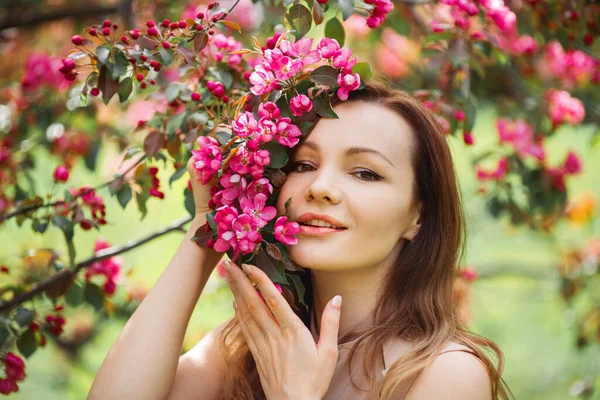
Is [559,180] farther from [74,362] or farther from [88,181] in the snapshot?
[88,181]

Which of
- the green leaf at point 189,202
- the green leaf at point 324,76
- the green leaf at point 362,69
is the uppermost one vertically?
the green leaf at point 324,76

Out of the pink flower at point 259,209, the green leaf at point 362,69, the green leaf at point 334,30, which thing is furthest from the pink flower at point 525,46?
the pink flower at point 259,209

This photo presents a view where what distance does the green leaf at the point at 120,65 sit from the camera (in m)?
1.62

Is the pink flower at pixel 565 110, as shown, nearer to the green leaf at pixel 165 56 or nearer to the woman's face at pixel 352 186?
the woman's face at pixel 352 186

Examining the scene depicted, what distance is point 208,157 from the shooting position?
1.49 meters

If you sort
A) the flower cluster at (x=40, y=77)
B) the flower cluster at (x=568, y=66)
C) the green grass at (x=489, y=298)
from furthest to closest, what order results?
the green grass at (x=489, y=298) < the flower cluster at (x=568, y=66) < the flower cluster at (x=40, y=77)

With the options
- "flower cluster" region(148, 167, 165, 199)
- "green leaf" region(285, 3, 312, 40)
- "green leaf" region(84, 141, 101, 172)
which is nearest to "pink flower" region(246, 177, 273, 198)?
"green leaf" region(285, 3, 312, 40)

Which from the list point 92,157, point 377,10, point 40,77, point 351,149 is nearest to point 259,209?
point 351,149

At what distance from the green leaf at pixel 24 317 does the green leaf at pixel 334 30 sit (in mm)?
1085

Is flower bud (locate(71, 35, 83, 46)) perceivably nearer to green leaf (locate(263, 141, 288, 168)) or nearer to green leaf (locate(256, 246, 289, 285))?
green leaf (locate(263, 141, 288, 168))

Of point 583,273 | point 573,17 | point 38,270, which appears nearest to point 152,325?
point 38,270

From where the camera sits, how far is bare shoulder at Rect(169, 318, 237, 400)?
70.7 inches

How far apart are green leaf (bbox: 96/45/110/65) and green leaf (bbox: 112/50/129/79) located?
2cm

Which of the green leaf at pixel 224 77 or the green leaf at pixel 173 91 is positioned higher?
the green leaf at pixel 224 77
